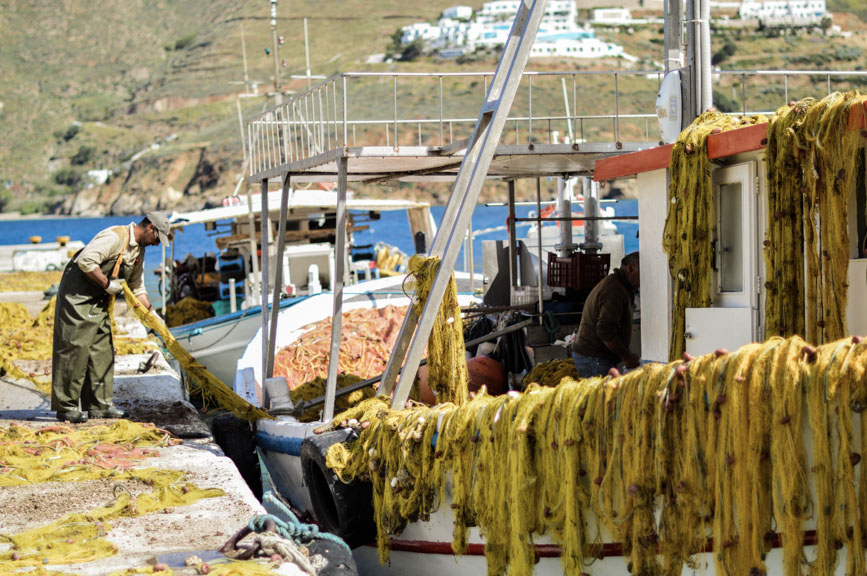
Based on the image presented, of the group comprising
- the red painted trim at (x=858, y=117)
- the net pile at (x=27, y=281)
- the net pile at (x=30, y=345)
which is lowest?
the net pile at (x=27, y=281)

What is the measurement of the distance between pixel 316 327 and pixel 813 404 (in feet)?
25.6

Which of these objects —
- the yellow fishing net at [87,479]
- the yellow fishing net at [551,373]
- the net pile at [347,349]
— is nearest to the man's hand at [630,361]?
the yellow fishing net at [551,373]

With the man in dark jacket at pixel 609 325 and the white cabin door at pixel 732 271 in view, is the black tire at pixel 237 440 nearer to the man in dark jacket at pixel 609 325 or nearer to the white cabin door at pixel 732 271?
the man in dark jacket at pixel 609 325

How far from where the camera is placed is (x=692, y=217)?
572 cm

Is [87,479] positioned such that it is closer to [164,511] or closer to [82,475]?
[82,475]

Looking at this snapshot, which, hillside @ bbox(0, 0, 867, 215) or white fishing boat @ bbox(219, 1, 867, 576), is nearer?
white fishing boat @ bbox(219, 1, 867, 576)

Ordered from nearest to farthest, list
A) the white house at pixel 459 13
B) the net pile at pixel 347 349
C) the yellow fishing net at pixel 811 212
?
the yellow fishing net at pixel 811 212 < the net pile at pixel 347 349 < the white house at pixel 459 13

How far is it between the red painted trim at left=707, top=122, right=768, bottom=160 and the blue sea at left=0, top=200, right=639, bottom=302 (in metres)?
26.4

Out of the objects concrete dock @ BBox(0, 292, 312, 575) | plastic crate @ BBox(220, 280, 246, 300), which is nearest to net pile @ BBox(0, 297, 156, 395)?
concrete dock @ BBox(0, 292, 312, 575)

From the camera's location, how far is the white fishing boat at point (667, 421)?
394 centimetres

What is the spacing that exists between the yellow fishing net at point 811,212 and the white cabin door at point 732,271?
19 cm

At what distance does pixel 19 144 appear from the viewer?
474ft

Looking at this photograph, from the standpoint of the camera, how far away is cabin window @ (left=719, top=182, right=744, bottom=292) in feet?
18.8

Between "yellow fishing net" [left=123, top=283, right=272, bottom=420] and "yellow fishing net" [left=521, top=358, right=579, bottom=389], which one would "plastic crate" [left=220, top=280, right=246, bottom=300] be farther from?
"yellow fishing net" [left=521, top=358, right=579, bottom=389]
